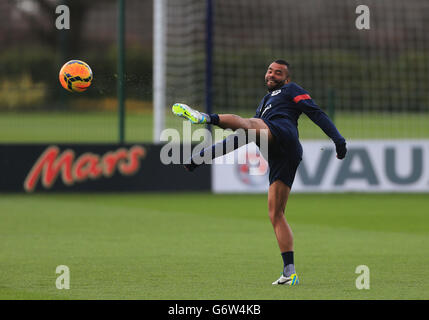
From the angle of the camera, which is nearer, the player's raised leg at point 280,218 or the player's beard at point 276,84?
the player's raised leg at point 280,218

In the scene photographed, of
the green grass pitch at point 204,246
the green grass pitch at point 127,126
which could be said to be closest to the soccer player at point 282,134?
the green grass pitch at point 204,246

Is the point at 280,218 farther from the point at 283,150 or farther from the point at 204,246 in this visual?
the point at 204,246

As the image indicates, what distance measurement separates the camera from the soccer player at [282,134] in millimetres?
9633

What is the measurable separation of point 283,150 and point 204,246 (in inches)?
133

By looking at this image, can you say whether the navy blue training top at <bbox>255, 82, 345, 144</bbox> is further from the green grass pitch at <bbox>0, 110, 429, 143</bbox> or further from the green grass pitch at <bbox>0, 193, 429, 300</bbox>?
the green grass pitch at <bbox>0, 110, 429, 143</bbox>

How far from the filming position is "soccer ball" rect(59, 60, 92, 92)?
11961 mm

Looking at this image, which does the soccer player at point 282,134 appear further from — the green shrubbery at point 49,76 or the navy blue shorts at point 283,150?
the green shrubbery at point 49,76

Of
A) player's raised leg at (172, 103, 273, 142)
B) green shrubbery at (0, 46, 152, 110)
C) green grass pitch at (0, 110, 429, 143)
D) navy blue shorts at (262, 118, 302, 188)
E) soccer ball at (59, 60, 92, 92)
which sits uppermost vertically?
green shrubbery at (0, 46, 152, 110)

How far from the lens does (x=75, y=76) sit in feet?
39.3

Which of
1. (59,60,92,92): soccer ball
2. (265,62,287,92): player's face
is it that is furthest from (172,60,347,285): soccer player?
(59,60,92,92): soccer ball

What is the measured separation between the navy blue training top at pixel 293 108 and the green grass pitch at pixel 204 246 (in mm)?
1601

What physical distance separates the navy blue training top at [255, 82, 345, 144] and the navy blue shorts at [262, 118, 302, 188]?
0.06 metres

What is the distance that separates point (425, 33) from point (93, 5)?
18201mm
